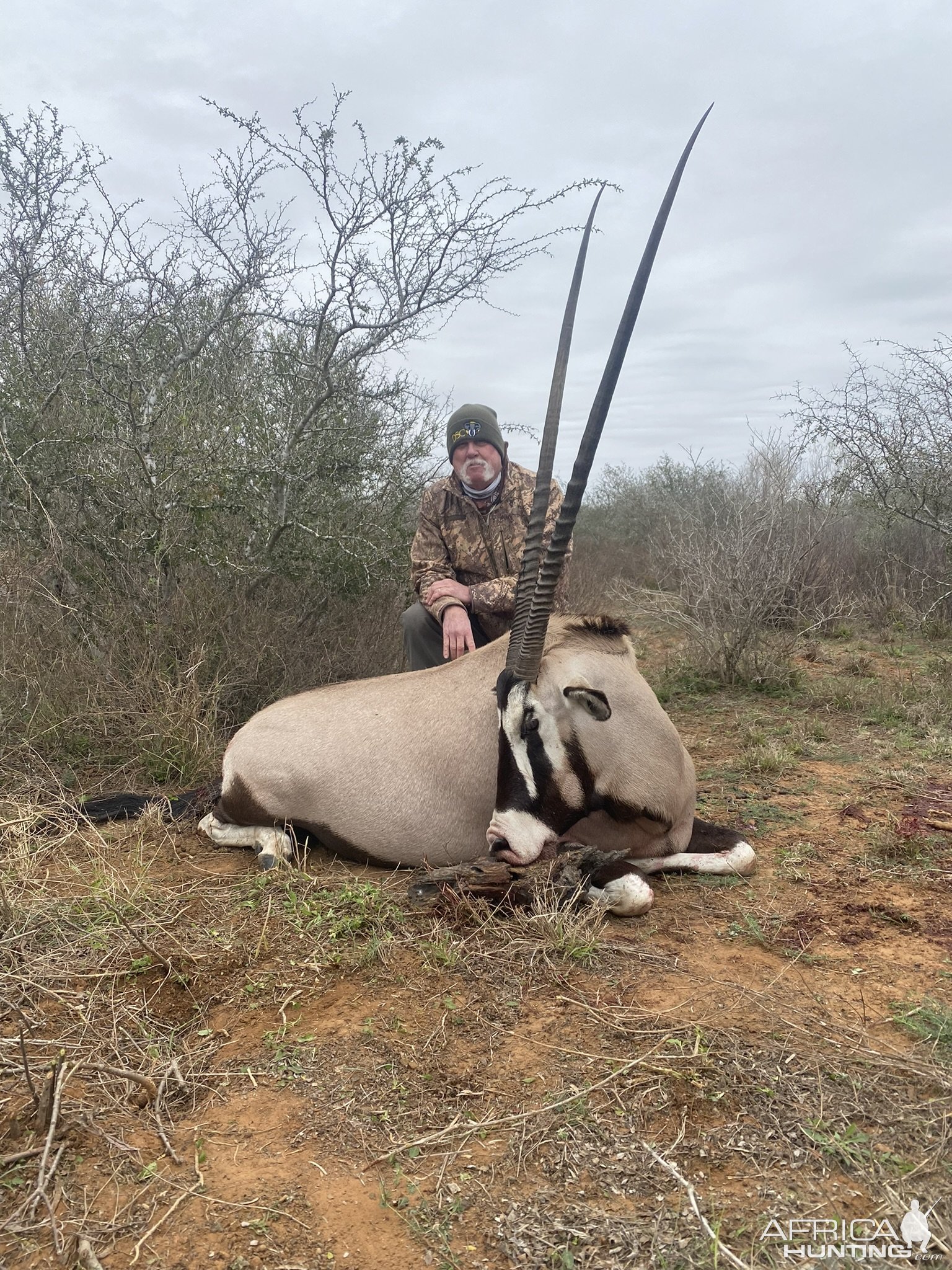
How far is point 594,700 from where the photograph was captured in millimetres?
3574

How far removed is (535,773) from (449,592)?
213 centimetres

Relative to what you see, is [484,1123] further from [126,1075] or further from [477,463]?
[477,463]

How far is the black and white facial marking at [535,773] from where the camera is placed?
3.38 metres

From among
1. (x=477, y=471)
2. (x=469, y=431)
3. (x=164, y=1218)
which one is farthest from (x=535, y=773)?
(x=469, y=431)

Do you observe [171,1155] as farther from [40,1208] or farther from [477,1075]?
[477,1075]

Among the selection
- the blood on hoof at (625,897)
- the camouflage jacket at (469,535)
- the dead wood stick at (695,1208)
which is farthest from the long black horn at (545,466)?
the dead wood stick at (695,1208)

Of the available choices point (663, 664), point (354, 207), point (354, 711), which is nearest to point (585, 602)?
point (663, 664)

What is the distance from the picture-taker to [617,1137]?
1.94m

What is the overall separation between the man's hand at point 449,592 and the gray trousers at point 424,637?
11.5 inches

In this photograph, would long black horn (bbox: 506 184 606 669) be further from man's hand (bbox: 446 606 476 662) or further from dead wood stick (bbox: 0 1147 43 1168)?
dead wood stick (bbox: 0 1147 43 1168)

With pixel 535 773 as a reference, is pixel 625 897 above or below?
below

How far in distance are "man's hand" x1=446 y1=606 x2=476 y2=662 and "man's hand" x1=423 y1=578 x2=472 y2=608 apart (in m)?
0.19

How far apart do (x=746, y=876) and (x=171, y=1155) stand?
108 inches

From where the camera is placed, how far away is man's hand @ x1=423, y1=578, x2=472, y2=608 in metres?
5.34
